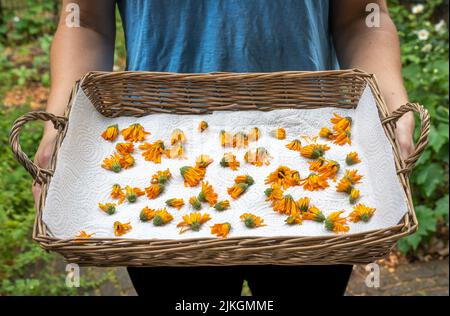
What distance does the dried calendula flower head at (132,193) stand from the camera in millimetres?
1396

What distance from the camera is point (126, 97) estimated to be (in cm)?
158

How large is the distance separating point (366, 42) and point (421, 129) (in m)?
0.39

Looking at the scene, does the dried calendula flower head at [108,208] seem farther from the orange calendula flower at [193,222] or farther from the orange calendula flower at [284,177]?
the orange calendula flower at [284,177]

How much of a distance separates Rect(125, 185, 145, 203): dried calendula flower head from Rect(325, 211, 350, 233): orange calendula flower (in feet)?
1.38

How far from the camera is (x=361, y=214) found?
50.6 inches

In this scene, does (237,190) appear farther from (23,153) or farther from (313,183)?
(23,153)

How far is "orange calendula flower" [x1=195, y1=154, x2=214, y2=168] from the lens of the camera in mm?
1470

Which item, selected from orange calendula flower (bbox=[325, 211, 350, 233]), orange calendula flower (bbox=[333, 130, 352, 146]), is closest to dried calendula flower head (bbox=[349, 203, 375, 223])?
orange calendula flower (bbox=[325, 211, 350, 233])

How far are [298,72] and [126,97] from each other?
1.43 feet

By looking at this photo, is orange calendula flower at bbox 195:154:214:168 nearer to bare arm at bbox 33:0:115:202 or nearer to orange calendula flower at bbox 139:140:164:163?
orange calendula flower at bbox 139:140:164:163

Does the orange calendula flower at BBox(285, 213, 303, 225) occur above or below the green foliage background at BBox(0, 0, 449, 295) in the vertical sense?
below

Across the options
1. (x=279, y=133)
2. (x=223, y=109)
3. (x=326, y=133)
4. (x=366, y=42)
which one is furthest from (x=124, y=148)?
(x=366, y=42)

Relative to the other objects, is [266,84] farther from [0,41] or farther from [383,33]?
[0,41]

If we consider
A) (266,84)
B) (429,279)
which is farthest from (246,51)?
(429,279)
